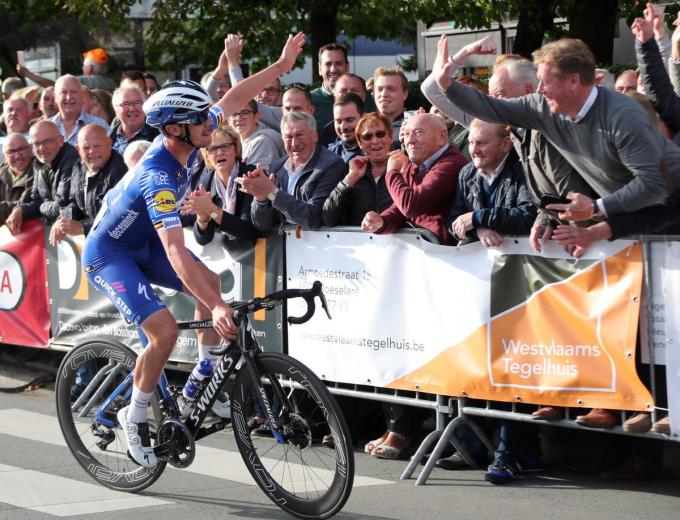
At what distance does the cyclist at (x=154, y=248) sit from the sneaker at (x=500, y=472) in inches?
66.7

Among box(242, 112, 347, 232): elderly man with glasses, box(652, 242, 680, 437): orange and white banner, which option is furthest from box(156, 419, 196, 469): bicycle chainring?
box(652, 242, 680, 437): orange and white banner

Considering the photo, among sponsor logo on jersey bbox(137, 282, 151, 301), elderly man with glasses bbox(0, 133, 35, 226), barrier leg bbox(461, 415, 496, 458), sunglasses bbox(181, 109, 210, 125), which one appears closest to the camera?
sunglasses bbox(181, 109, 210, 125)

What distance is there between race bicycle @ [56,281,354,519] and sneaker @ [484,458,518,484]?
4.19 ft

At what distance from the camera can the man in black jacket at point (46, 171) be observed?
34.4ft

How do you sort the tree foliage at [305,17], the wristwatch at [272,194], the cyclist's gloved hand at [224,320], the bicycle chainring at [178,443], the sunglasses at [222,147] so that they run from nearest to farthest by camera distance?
the cyclist's gloved hand at [224,320] → the bicycle chainring at [178,443] → the wristwatch at [272,194] → the sunglasses at [222,147] → the tree foliage at [305,17]

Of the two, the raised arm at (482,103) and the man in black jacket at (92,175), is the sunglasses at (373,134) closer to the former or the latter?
the raised arm at (482,103)

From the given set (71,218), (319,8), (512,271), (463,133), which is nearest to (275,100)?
(71,218)

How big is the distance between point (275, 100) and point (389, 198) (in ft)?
11.8

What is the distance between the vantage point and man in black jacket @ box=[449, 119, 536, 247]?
7133 mm

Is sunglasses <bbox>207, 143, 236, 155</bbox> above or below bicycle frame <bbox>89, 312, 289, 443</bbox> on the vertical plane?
above

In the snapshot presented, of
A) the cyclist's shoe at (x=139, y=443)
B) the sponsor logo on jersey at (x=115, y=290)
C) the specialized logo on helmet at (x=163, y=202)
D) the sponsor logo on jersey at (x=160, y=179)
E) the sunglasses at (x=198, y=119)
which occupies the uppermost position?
the sunglasses at (x=198, y=119)

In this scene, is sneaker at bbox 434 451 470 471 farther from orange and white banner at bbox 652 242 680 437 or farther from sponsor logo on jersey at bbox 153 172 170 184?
sponsor logo on jersey at bbox 153 172 170 184

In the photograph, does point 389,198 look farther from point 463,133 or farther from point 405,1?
point 405,1

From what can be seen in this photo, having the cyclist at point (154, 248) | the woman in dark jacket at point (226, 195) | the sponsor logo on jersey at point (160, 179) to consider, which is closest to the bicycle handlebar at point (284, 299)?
the cyclist at point (154, 248)
